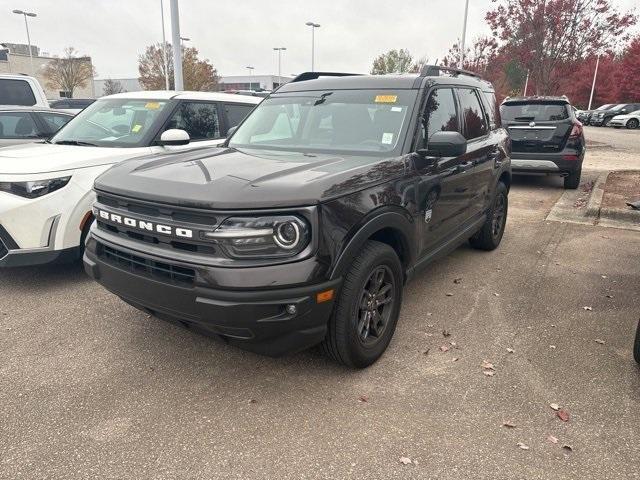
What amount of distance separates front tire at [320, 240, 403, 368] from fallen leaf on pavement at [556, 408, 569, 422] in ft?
3.66

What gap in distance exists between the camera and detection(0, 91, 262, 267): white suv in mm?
4141

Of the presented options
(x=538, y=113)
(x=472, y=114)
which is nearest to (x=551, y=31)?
(x=538, y=113)

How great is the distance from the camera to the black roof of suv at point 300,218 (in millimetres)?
2570

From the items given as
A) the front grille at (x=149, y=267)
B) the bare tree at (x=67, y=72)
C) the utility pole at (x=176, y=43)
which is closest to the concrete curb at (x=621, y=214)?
the front grille at (x=149, y=267)

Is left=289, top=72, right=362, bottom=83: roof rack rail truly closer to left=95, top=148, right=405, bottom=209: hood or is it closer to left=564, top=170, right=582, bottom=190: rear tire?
left=95, top=148, right=405, bottom=209: hood

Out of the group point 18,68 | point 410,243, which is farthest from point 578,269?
point 18,68

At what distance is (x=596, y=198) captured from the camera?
27.1ft

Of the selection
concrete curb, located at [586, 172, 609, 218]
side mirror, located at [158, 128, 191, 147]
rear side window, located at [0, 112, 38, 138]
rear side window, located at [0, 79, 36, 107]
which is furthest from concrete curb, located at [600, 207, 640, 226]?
rear side window, located at [0, 79, 36, 107]

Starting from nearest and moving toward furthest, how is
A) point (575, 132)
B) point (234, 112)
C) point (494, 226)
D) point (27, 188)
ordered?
1. point (27, 188)
2. point (494, 226)
3. point (234, 112)
4. point (575, 132)

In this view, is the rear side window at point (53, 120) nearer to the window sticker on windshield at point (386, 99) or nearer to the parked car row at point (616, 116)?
the window sticker on windshield at point (386, 99)

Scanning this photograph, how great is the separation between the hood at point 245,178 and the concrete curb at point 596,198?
5447 millimetres

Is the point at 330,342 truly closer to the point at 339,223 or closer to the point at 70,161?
the point at 339,223

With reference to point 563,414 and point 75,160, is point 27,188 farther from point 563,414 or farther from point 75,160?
point 563,414

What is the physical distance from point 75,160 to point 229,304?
2754 mm
